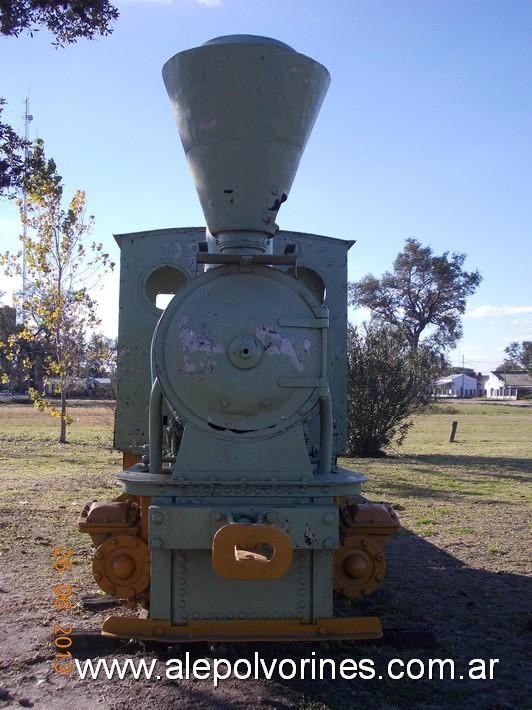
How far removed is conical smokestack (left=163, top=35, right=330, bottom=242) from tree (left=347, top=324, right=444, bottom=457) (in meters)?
13.4

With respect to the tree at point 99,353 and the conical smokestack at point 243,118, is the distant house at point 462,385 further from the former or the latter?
the conical smokestack at point 243,118

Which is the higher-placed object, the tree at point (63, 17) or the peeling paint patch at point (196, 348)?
the tree at point (63, 17)

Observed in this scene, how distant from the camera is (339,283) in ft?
21.2

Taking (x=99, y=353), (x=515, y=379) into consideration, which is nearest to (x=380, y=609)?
(x=99, y=353)

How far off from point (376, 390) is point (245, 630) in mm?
13981

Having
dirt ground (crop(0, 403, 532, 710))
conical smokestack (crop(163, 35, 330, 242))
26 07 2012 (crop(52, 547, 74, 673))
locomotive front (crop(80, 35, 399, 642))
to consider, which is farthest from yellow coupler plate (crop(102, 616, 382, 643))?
conical smokestack (crop(163, 35, 330, 242))

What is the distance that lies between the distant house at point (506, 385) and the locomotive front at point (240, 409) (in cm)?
9256

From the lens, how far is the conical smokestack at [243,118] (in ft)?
15.0

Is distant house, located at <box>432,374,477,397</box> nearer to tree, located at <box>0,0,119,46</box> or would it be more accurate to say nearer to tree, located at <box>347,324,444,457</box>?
tree, located at <box>347,324,444,457</box>

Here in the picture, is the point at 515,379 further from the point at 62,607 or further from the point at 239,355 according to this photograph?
the point at 239,355

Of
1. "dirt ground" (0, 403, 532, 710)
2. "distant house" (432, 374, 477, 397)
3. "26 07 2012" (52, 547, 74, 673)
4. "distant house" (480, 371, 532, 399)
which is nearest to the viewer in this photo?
"dirt ground" (0, 403, 532, 710)

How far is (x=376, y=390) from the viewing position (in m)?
18.2

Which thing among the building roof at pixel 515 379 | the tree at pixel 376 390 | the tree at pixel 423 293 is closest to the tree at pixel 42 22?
the tree at pixel 376 390

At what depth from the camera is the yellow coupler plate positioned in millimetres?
4504
